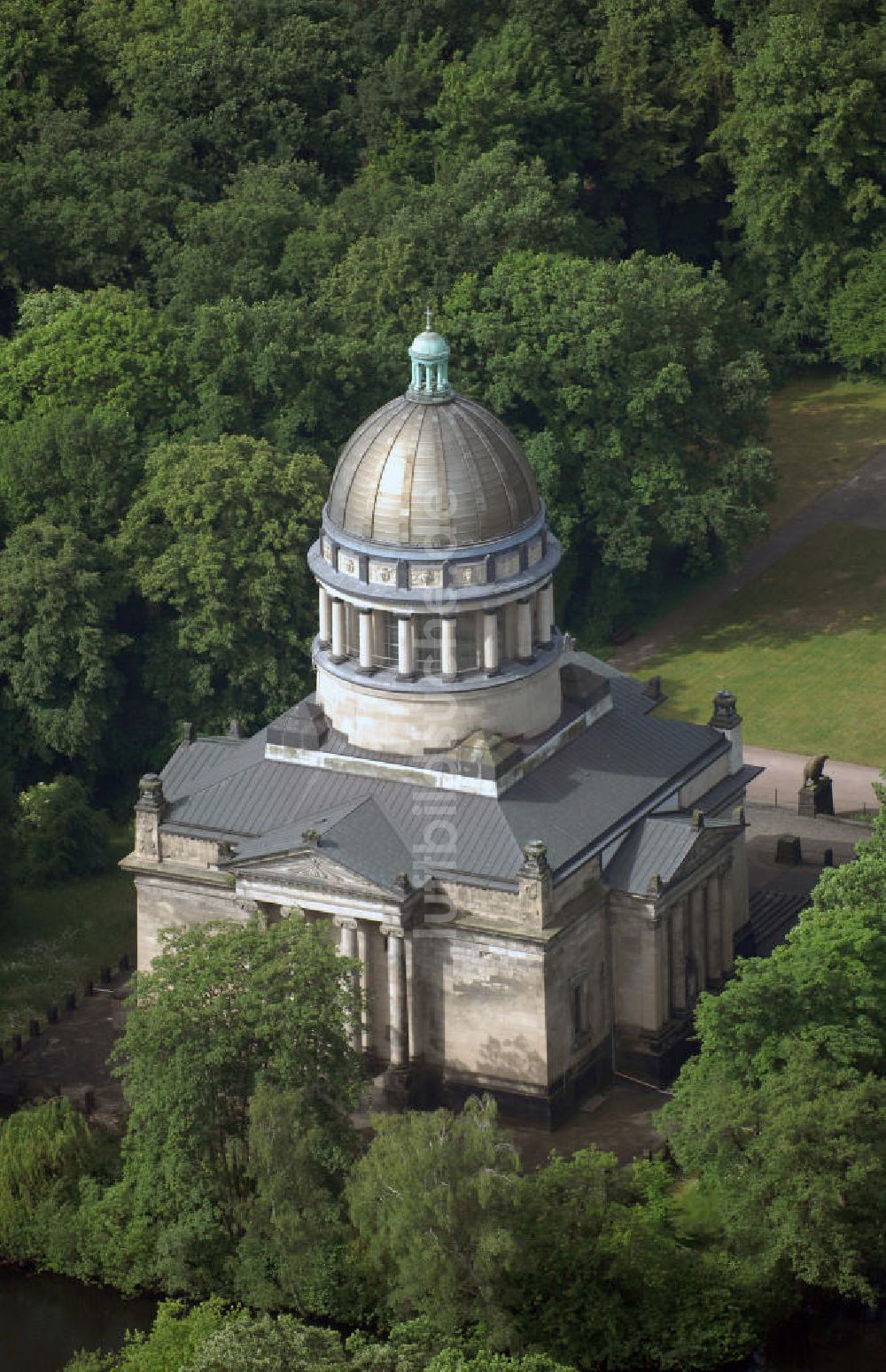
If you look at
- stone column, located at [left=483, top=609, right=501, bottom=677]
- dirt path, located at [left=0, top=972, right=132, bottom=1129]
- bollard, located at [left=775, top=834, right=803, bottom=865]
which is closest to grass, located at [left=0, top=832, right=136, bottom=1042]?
dirt path, located at [left=0, top=972, right=132, bottom=1129]

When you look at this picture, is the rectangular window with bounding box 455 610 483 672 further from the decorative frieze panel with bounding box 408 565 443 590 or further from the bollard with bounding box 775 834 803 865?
the bollard with bounding box 775 834 803 865

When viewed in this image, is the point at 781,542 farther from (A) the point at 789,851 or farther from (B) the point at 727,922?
(B) the point at 727,922

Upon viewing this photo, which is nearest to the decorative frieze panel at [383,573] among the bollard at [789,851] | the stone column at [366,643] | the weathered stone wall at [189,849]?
the stone column at [366,643]

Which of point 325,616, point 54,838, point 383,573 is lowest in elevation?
point 54,838

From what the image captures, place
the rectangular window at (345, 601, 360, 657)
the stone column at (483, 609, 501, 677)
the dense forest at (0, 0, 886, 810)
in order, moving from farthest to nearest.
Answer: the dense forest at (0, 0, 886, 810) → the rectangular window at (345, 601, 360, 657) → the stone column at (483, 609, 501, 677)

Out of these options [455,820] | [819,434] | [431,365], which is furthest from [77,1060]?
[819,434]

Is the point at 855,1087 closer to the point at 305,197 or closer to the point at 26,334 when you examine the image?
the point at 26,334

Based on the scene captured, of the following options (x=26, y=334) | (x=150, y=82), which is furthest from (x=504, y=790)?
(x=150, y=82)
